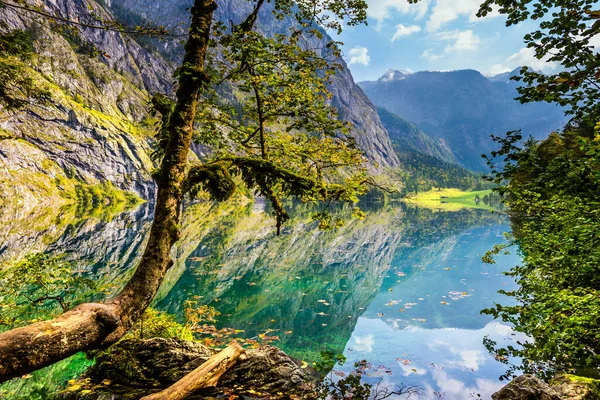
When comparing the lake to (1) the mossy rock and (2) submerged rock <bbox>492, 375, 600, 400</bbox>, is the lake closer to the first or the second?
(2) submerged rock <bbox>492, 375, 600, 400</bbox>

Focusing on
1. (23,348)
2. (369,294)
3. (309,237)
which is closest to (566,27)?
(23,348)

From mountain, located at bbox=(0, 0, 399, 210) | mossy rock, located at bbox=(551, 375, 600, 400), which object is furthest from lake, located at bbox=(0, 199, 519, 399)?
mountain, located at bbox=(0, 0, 399, 210)

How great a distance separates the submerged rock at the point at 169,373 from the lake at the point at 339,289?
18.4 feet

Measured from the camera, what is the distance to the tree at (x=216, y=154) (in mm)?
4215

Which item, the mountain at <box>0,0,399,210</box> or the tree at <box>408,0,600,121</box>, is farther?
the mountain at <box>0,0,399,210</box>

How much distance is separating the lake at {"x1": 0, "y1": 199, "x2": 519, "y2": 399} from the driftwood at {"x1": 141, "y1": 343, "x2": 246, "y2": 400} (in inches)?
275

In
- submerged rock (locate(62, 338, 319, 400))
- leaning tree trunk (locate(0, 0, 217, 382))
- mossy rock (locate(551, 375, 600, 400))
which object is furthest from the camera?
submerged rock (locate(62, 338, 319, 400))

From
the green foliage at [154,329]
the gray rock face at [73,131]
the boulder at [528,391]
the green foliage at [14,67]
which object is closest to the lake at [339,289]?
the boulder at [528,391]

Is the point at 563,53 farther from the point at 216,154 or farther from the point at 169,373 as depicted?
the point at 169,373

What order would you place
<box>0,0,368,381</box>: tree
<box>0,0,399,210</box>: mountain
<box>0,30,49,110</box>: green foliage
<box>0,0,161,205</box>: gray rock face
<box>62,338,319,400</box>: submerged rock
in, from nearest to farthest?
<box>0,0,368,381</box>: tree
<box>62,338,319,400</box>: submerged rock
<box>0,30,49,110</box>: green foliage
<box>0,0,399,210</box>: mountain
<box>0,0,161,205</box>: gray rock face

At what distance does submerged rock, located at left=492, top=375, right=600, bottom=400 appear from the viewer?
6449 mm

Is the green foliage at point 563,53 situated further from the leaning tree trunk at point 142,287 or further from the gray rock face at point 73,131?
the gray rock face at point 73,131

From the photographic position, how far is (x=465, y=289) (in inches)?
1154

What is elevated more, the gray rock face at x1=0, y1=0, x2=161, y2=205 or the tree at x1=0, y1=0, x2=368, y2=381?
the gray rock face at x1=0, y1=0, x2=161, y2=205
